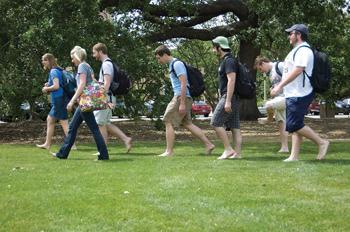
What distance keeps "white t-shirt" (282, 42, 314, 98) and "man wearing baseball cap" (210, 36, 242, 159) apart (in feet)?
2.85

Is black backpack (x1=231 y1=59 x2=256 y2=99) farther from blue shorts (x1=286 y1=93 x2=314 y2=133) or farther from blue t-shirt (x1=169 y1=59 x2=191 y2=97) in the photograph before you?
blue shorts (x1=286 y1=93 x2=314 y2=133)

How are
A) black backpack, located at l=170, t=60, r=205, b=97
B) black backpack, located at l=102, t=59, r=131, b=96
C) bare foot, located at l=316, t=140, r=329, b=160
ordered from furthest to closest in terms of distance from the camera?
black backpack, located at l=102, t=59, r=131, b=96, black backpack, located at l=170, t=60, r=205, b=97, bare foot, located at l=316, t=140, r=329, b=160

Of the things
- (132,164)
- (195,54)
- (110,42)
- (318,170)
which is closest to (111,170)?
(132,164)

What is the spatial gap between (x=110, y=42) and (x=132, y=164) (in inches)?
258

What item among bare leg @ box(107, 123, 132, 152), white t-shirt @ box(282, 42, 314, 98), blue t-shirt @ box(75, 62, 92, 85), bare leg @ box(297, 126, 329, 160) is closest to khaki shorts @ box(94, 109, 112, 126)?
bare leg @ box(107, 123, 132, 152)

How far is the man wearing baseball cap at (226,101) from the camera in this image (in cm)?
895

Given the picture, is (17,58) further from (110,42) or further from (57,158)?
(57,158)

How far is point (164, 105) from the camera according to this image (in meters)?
15.4

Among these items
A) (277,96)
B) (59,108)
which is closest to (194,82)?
(277,96)

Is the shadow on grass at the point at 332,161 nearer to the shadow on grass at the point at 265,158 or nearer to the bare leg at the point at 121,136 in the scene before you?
the shadow on grass at the point at 265,158

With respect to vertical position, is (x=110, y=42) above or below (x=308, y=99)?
above

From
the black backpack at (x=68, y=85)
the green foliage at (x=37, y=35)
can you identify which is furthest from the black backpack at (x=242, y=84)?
the green foliage at (x=37, y=35)

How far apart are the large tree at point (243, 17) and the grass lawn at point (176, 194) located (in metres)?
6.89

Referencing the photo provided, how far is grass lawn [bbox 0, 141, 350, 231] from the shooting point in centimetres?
492
